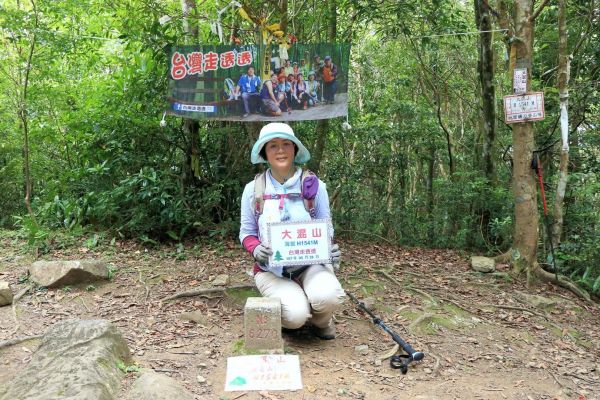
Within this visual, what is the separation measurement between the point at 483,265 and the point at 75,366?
Answer: 504 cm

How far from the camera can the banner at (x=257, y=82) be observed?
5.76 m

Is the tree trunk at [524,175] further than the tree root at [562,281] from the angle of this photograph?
No

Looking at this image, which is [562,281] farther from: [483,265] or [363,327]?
[363,327]

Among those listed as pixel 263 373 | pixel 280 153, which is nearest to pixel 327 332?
pixel 263 373

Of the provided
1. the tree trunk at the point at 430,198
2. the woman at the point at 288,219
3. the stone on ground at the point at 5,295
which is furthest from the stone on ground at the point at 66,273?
the tree trunk at the point at 430,198

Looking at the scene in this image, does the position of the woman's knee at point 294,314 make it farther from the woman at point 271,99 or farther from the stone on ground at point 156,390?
the woman at point 271,99

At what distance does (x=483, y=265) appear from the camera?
6.18m

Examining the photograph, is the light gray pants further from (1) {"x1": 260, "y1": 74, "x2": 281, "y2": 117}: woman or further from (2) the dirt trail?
(1) {"x1": 260, "y1": 74, "x2": 281, "y2": 117}: woman

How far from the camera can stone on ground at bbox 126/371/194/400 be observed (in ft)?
8.66

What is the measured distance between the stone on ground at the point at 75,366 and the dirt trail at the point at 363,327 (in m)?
0.20

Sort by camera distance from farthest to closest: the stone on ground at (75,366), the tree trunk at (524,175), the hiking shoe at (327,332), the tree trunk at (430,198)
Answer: the tree trunk at (430,198)
the tree trunk at (524,175)
the hiking shoe at (327,332)
the stone on ground at (75,366)

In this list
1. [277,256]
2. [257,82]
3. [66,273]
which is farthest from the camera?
[257,82]

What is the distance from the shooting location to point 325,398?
3.04 meters

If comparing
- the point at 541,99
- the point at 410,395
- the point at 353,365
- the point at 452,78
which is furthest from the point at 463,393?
the point at 452,78
